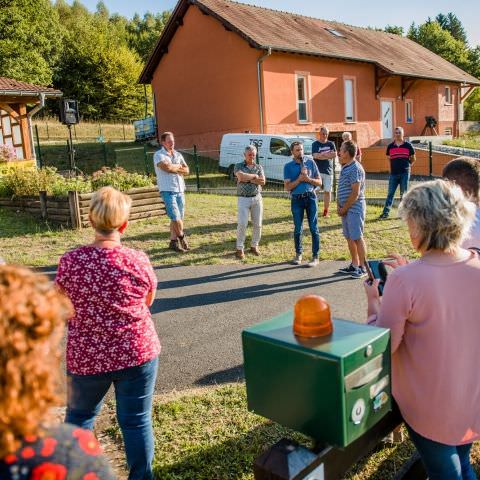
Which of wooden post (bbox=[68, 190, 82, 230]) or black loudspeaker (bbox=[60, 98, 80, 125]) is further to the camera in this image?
black loudspeaker (bbox=[60, 98, 80, 125])

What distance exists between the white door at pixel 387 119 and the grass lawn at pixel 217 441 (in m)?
27.0

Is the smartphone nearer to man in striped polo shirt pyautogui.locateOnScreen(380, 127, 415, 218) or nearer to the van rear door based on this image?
man in striped polo shirt pyautogui.locateOnScreen(380, 127, 415, 218)

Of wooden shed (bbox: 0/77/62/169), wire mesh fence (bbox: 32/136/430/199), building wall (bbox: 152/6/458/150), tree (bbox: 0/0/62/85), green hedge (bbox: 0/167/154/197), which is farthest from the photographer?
tree (bbox: 0/0/62/85)

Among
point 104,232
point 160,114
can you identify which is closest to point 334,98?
point 160,114

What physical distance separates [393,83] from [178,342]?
90.4ft

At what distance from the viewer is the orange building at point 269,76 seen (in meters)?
22.5

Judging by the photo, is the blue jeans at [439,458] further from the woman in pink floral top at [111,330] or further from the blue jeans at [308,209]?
the blue jeans at [308,209]

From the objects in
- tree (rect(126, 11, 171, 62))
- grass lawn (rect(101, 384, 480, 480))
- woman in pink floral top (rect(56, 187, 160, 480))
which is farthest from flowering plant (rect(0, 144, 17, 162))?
tree (rect(126, 11, 171, 62))

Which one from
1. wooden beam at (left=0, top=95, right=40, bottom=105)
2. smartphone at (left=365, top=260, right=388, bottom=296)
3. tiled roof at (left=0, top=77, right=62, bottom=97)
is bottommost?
smartphone at (left=365, top=260, right=388, bottom=296)

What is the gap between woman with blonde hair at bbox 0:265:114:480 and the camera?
124 centimetres

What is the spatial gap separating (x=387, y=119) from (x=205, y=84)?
10860 millimetres

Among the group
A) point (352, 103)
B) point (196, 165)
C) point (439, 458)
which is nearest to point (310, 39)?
point (352, 103)

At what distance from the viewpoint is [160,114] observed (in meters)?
27.5

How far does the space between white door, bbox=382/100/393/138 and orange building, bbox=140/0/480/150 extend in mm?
55
